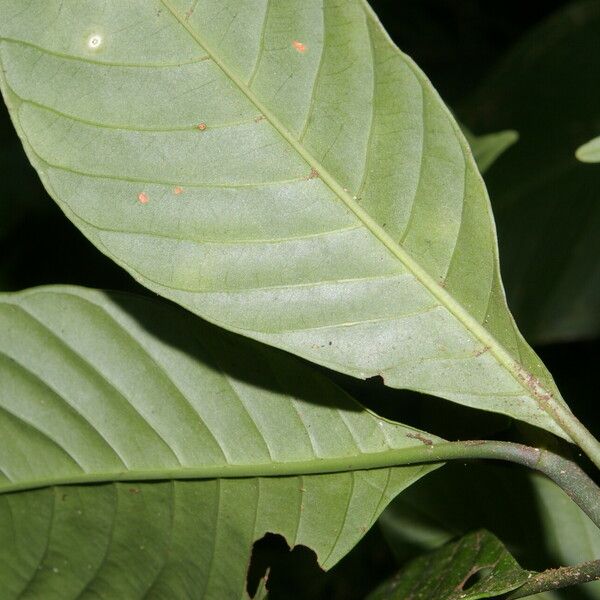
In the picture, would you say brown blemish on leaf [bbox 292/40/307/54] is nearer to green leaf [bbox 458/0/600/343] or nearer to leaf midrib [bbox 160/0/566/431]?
leaf midrib [bbox 160/0/566/431]

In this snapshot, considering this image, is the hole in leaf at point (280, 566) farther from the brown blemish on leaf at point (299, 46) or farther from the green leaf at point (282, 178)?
the brown blemish on leaf at point (299, 46)

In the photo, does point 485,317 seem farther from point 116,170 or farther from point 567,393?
point 567,393

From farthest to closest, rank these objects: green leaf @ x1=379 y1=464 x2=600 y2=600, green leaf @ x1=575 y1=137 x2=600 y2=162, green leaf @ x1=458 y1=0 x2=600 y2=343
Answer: green leaf @ x1=458 y1=0 x2=600 y2=343 → green leaf @ x1=379 y1=464 x2=600 y2=600 → green leaf @ x1=575 y1=137 x2=600 y2=162

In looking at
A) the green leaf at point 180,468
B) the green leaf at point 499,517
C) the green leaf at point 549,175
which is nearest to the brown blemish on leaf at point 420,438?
the green leaf at point 180,468

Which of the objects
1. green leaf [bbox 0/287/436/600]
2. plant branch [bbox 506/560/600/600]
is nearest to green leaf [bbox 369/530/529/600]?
plant branch [bbox 506/560/600/600]

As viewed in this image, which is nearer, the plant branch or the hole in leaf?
the plant branch

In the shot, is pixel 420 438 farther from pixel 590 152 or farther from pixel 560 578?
pixel 590 152

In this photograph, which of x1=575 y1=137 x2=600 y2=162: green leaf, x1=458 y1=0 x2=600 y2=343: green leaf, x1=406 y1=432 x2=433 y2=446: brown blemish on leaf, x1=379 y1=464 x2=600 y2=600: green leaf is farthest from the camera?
x1=458 y1=0 x2=600 y2=343: green leaf
